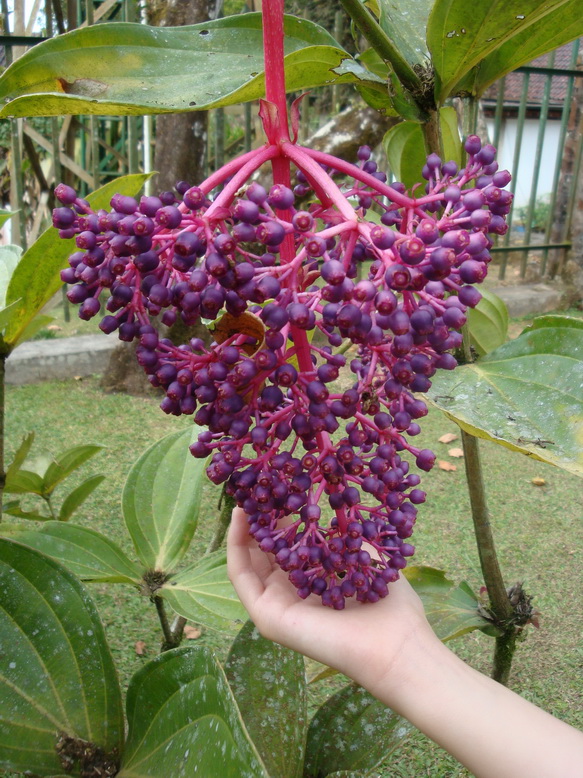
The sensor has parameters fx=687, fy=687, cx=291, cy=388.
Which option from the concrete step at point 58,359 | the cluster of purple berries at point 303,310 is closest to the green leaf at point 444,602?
the cluster of purple berries at point 303,310

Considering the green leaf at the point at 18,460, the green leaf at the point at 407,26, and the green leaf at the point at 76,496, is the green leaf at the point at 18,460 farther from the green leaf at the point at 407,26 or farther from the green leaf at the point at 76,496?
the green leaf at the point at 407,26

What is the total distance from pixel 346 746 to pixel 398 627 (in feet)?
1.20

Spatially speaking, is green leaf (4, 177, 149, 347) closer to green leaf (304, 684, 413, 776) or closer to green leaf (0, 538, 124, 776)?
green leaf (0, 538, 124, 776)

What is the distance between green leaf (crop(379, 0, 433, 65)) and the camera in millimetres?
762

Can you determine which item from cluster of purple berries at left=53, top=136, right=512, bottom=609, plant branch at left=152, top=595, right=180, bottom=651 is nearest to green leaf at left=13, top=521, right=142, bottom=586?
plant branch at left=152, top=595, right=180, bottom=651

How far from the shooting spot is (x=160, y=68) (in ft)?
2.23

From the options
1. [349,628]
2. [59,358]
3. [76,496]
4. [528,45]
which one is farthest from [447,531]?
[59,358]

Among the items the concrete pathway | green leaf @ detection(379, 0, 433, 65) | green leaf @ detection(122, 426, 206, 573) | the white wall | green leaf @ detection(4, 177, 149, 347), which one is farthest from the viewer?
the white wall

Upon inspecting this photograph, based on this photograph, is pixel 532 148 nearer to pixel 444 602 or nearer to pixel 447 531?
pixel 447 531

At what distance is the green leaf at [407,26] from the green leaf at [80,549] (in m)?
0.82

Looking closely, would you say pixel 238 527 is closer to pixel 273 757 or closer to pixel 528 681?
pixel 273 757

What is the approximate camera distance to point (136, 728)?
2.79 ft

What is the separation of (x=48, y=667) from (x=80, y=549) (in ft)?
0.89

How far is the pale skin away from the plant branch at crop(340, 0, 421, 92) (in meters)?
0.58
